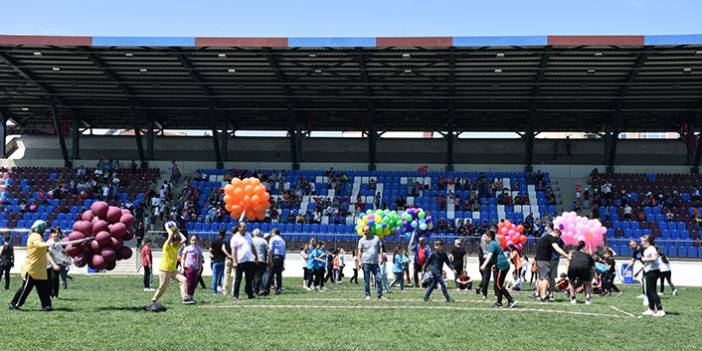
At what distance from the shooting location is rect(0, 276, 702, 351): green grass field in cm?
1047

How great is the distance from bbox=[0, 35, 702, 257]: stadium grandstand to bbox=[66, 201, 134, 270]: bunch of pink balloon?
18615mm

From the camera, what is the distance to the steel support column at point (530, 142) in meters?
43.4

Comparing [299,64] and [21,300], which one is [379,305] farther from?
[299,64]

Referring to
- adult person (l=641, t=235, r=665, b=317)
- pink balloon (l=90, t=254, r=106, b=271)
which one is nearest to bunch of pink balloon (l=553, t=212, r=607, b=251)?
adult person (l=641, t=235, r=665, b=317)

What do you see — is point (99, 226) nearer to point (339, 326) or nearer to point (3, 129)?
point (339, 326)

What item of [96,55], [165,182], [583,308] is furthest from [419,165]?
[583,308]

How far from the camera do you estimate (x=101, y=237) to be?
15133 mm

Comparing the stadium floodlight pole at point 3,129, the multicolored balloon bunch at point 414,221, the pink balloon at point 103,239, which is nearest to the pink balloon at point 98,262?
the pink balloon at point 103,239

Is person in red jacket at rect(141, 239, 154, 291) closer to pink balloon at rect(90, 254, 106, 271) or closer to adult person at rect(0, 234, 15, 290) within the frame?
adult person at rect(0, 234, 15, 290)

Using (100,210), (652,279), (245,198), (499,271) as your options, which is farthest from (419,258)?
(100,210)

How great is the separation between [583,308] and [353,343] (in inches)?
270

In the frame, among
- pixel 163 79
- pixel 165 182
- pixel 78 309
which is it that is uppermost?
pixel 163 79

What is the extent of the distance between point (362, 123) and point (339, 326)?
35.2 meters

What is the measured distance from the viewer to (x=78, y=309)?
1444 cm
